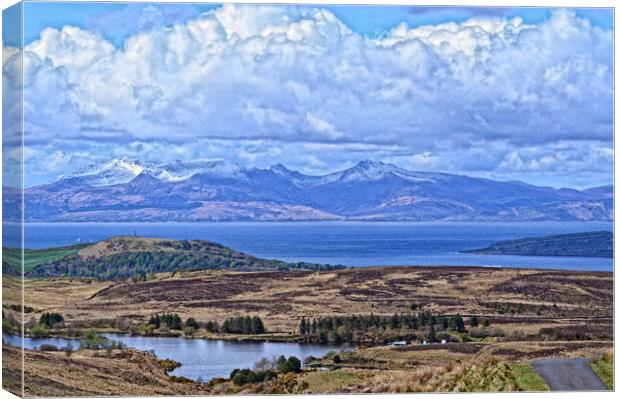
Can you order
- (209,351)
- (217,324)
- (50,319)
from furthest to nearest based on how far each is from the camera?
(217,324) < (209,351) < (50,319)

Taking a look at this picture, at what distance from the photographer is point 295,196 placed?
24062 millimetres

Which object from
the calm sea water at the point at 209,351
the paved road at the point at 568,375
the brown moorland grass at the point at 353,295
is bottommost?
the paved road at the point at 568,375

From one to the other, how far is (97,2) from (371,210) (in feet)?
18.9

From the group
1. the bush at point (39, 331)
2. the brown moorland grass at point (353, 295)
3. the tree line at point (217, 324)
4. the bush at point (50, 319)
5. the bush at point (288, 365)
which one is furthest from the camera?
the brown moorland grass at point (353, 295)

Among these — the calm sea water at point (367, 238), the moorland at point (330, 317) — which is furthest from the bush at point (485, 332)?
the calm sea water at point (367, 238)

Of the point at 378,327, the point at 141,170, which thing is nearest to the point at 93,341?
the point at 141,170

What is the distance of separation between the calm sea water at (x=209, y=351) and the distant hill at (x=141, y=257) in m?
1.18

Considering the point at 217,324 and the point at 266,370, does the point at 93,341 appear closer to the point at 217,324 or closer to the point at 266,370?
the point at 217,324

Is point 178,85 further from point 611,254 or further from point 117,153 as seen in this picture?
point 611,254

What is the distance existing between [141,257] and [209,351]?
6.06ft

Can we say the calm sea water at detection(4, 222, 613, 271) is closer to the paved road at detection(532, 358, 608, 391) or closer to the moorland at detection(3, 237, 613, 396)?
the moorland at detection(3, 237, 613, 396)

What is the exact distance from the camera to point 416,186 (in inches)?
944

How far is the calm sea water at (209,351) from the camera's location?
73.9 feet

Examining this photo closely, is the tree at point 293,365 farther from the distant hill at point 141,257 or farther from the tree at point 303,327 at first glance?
the distant hill at point 141,257
